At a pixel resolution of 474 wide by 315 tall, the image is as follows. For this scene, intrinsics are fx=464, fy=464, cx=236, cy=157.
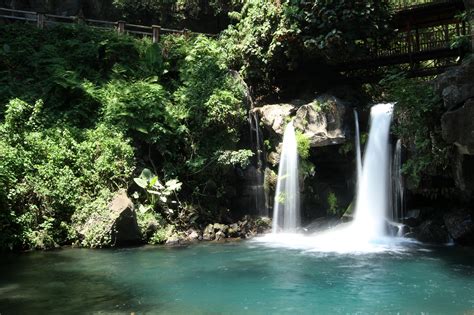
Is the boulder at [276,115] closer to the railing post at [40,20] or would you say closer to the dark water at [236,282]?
the dark water at [236,282]

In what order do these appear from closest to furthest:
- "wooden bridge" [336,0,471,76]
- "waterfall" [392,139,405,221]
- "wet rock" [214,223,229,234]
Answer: "waterfall" [392,139,405,221] < "wet rock" [214,223,229,234] < "wooden bridge" [336,0,471,76]

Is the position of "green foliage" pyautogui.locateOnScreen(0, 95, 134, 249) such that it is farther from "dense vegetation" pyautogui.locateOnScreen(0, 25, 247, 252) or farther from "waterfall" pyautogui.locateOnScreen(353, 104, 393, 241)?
"waterfall" pyautogui.locateOnScreen(353, 104, 393, 241)

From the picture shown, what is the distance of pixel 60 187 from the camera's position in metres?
14.6

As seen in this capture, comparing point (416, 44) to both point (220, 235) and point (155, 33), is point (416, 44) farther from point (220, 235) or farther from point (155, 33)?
point (155, 33)

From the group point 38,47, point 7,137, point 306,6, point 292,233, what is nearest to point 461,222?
point 292,233

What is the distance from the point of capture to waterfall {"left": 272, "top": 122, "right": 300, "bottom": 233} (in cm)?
1728

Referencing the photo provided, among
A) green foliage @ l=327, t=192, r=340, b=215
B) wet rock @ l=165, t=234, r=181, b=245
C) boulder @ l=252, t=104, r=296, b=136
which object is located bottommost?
wet rock @ l=165, t=234, r=181, b=245

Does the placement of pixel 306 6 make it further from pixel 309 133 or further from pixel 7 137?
pixel 7 137

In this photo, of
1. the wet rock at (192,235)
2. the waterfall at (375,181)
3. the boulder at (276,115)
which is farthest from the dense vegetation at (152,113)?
the waterfall at (375,181)

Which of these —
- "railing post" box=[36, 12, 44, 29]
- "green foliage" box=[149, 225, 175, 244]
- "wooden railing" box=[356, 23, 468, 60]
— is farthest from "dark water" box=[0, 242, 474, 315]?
"railing post" box=[36, 12, 44, 29]

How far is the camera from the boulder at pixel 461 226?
14.0 m

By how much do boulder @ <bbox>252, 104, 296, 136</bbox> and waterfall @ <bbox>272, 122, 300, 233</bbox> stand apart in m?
0.63

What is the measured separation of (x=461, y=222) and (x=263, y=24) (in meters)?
10.8

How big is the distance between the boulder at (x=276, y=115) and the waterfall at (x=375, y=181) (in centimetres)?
319
